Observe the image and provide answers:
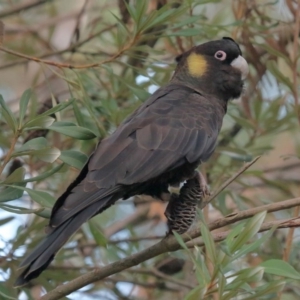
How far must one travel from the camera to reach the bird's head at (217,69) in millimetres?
2371

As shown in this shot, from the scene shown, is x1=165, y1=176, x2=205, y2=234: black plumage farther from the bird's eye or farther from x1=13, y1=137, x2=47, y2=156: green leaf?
the bird's eye

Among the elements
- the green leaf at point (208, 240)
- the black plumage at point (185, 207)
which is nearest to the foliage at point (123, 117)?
the green leaf at point (208, 240)

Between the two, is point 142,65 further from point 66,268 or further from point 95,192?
point 95,192

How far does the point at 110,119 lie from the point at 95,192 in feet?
2.04

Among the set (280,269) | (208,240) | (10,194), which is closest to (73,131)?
(10,194)

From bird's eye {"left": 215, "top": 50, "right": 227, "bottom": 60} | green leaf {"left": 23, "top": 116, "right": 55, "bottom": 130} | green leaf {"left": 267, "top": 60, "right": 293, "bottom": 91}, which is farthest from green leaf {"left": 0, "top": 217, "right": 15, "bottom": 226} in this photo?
green leaf {"left": 267, "top": 60, "right": 293, "bottom": 91}

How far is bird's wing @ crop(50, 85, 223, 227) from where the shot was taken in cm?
178

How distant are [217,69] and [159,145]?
0.54 m

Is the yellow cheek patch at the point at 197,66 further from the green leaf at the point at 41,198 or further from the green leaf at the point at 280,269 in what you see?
the green leaf at the point at 280,269

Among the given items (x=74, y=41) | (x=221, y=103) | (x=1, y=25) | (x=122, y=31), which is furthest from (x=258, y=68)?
(x=1, y=25)

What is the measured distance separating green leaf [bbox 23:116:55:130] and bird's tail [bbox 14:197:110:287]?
0.23m

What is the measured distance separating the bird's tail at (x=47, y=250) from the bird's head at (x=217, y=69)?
82 centimetres

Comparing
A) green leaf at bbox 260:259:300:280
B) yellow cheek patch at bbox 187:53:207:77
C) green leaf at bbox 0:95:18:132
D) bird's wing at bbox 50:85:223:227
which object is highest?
green leaf at bbox 0:95:18:132

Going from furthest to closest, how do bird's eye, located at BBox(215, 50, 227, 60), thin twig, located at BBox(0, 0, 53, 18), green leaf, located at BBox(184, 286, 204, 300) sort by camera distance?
thin twig, located at BBox(0, 0, 53, 18) → bird's eye, located at BBox(215, 50, 227, 60) → green leaf, located at BBox(184, 286, 204, 300)
